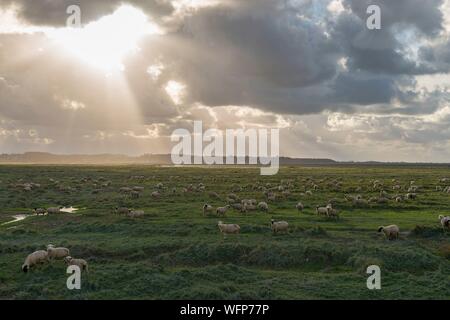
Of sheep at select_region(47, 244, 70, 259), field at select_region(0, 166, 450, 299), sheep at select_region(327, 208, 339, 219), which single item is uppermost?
sheep at select_region(327, 208, 339, 219)

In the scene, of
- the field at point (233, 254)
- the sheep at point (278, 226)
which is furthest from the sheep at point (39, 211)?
the sheep at point (278, 226)

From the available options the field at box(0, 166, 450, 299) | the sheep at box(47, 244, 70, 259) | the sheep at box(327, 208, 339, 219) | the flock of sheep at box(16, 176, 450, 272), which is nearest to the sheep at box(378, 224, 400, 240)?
the flock of sheep at box(16, 176, 450, 272)

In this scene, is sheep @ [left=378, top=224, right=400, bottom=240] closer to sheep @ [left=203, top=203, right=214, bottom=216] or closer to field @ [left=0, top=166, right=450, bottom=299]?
field @ [left=0, top=166, right=450, bottom=299]

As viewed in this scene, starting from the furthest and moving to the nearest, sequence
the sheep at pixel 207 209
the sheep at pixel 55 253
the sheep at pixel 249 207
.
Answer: the sheep at pixel 249 207, the sheep at pixel 207 209, the sheep at pixel 55 253

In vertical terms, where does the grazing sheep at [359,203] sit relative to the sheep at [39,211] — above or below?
above

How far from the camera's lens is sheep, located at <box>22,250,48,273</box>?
2059 cm

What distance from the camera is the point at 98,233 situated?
30.5 meters

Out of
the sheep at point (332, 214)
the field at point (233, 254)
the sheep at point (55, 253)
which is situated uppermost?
the sheep at point (332, 214)

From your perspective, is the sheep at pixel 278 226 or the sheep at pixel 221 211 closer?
the sheep at pixel 278 226

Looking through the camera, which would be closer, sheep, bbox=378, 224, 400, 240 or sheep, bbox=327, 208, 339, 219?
sheep, bbox=378, 224, 400, 240

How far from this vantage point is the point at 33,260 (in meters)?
21.0

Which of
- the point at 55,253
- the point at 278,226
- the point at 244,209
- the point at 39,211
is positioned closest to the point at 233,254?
the point at 278,226

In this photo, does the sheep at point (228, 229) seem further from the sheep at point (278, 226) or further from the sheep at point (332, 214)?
the sheep at point (332, 214)

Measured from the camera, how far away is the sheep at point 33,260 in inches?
Answer: 811
